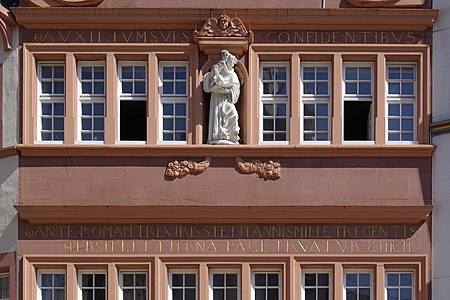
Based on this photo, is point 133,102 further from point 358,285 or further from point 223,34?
point 358,285

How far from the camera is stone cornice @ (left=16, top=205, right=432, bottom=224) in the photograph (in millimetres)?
30875

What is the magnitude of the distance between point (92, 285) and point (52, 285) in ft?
2.50

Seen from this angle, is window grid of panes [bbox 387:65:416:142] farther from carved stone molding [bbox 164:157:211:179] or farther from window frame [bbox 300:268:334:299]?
carved stone molding [bbox 164:157:211:179]

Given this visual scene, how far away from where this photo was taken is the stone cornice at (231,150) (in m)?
31.0

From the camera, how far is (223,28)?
31.3 m

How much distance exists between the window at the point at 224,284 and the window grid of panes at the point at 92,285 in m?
2.07

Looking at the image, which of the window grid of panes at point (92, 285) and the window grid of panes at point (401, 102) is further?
the window grid of panes at point (401, 102)

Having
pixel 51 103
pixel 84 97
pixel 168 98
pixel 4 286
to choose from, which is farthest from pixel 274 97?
pixel 4 286

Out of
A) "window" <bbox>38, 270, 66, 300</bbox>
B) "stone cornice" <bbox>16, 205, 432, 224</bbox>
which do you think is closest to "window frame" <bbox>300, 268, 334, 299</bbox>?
"stone cornice" <bbox>16, 205, 432, 224</bbox>

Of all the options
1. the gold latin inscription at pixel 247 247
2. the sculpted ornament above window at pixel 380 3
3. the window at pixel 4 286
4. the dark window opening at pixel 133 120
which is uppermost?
the sculpted ornament above window at pixel 380 3

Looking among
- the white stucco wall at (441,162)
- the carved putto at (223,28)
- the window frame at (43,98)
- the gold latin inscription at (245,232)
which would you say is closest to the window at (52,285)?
the gold latin inscription at (245,232)

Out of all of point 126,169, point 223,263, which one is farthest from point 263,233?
point 126,169

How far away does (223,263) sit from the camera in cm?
3092

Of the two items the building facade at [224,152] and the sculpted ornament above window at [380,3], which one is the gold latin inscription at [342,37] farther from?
the sculpted ornament above window at [380,3]
